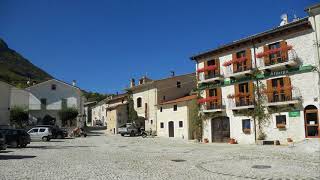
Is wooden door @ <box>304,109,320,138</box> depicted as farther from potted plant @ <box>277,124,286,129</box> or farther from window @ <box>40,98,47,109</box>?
window @ <box>40,98,47,109</box>

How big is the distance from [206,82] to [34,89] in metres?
34.9

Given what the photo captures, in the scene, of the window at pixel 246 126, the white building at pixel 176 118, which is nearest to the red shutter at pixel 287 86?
the window at pixel 246 126

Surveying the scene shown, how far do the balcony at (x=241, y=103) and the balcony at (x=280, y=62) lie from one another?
313cm

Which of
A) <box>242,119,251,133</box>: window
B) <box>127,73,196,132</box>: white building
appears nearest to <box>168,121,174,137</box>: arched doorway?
<box>127,73,196,132</box>: white building

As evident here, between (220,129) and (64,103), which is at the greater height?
(64,103)

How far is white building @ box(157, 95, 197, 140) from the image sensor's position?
139 ft

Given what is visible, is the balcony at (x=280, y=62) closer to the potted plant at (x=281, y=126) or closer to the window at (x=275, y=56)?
the window at (x=275, y=56)

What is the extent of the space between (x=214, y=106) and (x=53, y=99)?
34.1 metres

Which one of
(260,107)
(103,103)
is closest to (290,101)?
(260,107)

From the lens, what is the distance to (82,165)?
15992 mm

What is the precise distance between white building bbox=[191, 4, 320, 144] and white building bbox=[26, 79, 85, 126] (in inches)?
1203

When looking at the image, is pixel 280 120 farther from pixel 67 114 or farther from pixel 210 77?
pixel 67 114

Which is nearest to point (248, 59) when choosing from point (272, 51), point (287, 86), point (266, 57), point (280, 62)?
point (266, 57)

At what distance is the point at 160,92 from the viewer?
52.0 meters
